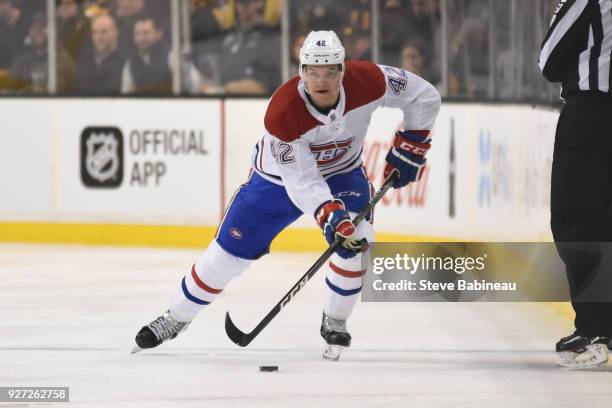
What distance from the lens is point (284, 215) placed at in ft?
15.3

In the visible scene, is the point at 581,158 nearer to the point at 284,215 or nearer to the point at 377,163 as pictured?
the point at 284,215

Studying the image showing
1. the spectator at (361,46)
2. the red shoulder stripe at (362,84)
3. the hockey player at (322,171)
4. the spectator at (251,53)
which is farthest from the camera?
the spectator at (251,53)

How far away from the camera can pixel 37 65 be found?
9141mm

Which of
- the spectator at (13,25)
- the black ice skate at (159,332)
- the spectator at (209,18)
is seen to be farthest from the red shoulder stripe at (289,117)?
the spectator at (13,25)

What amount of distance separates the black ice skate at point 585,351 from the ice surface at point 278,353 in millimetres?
45

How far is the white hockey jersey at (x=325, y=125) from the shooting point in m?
4.42

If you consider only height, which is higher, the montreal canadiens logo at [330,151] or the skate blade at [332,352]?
the montreal canadiens logo at [330,151]

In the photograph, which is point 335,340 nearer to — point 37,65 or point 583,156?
point 583,156

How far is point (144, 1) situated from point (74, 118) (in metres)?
0.81

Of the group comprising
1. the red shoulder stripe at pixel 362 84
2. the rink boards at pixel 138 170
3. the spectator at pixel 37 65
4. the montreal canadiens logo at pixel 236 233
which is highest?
the red shoulder stripe at pixel 362 84

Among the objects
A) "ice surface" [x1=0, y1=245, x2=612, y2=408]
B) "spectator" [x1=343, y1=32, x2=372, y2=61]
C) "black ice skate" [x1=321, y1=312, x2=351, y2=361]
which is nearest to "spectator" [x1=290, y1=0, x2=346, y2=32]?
"spectator" [x1=343, y1=32, x2=372, y2=61]

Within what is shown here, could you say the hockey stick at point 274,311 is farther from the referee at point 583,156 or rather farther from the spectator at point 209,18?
the spectator at point 209,18

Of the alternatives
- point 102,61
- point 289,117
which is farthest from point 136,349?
point 102,61

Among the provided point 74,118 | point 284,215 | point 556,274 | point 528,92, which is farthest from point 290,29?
point 284,215
